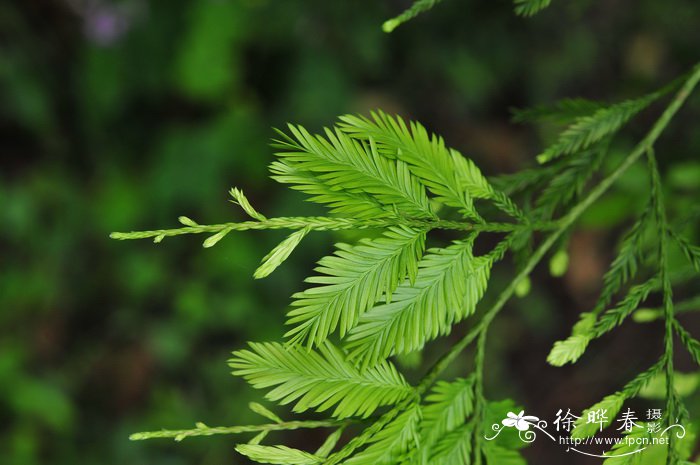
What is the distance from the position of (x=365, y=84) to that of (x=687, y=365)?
1533mm

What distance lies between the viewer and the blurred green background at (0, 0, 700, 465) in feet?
7.16

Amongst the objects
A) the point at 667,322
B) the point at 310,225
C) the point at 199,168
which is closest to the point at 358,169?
the point at 310,225

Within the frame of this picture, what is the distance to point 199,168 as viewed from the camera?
2.22 metres

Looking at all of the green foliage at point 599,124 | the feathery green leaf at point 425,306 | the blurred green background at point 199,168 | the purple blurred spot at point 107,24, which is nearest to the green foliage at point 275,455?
the feathery green leaf at point 425,306

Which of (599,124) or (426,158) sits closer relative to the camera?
(426,158)

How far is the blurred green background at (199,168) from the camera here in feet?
7.16

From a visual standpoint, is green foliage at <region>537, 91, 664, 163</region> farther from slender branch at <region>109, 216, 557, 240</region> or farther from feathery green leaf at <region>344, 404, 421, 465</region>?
feathery green leaf at <region>344, 404, 421, 465</region>

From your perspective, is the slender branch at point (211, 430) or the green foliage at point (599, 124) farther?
the green foliage at point (599, 124)

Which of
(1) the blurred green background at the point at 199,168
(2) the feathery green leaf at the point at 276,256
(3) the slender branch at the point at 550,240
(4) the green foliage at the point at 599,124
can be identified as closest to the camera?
(2) the feathery green leaf at the point at 276,256

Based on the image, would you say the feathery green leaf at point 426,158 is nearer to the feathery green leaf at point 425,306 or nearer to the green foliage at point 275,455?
the feathery green leaf at point 425,306

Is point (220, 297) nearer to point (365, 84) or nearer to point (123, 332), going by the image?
point (123, 332)

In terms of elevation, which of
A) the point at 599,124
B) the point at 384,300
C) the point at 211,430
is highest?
the point at 599,124

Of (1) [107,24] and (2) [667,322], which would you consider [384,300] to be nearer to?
(2) [667,322]

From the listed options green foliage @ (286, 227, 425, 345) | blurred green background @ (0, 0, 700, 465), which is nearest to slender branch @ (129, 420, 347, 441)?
green foliage @ (286, 227, 425, 345)
